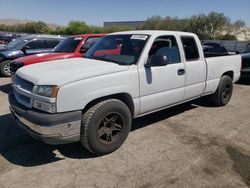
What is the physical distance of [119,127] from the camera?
3.99 meters

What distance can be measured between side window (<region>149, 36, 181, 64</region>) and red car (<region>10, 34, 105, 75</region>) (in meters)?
3.24

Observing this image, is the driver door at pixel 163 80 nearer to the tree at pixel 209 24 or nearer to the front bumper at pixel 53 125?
the front bumper at pixel 53 125

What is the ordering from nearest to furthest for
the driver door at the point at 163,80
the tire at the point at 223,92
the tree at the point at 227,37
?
the driver door at the point at 163,80 → the tire at the point at 223,92 → the tree at the point at 227,37

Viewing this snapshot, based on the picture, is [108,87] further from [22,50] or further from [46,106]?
[22,50]

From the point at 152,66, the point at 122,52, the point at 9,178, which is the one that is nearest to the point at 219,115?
the point at 152,66

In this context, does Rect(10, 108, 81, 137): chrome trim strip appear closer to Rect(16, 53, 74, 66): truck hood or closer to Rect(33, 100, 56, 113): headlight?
Rect(33, 100, 56, 113): headlight

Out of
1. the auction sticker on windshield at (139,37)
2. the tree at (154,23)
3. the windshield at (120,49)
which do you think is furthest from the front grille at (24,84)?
the tree at (154,23)

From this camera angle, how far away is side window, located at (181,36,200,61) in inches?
200

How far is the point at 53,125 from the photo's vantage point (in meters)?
3.24

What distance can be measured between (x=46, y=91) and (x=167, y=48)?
2471 mm

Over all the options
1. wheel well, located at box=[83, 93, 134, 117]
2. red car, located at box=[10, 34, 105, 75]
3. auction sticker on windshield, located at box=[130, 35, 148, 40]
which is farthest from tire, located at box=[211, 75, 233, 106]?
red car, located at box=[10, 34, 105, 75]

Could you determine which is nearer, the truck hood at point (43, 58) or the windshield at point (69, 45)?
the truck hood at point (43, 58)

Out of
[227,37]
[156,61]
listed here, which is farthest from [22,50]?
[227,37]

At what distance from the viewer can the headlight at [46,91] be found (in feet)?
10.7
